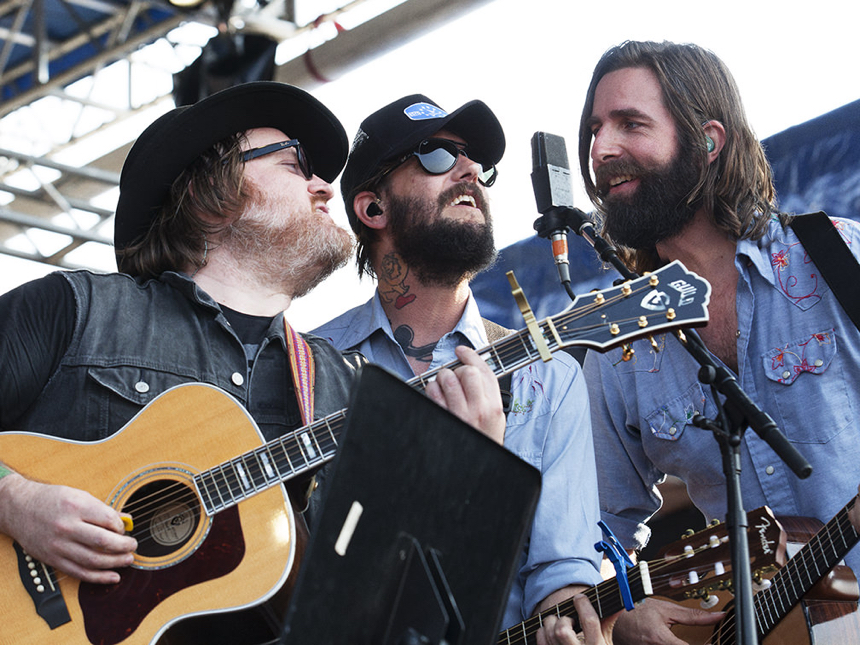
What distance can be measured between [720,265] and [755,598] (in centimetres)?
127

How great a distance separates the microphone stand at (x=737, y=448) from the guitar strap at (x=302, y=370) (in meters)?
1.09

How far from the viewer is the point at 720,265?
10.9 feet

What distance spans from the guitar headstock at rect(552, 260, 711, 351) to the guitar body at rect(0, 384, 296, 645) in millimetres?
934

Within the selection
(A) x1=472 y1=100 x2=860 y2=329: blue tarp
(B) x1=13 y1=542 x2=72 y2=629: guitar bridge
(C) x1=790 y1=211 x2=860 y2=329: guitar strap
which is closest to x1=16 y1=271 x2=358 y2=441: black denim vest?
(B) x1=13 y1=542 x2=72 y2=629: guitar bridge

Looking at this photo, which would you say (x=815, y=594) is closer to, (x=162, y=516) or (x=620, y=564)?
(x=620, y=564)

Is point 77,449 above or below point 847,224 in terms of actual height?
above

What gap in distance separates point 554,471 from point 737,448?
3.26 feet

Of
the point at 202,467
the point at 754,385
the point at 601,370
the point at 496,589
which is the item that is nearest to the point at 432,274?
the point at 601,370

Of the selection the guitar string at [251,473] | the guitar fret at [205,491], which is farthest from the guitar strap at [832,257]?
the guitar fret at [205,491]

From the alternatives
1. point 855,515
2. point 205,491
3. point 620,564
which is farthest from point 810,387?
point 205,491

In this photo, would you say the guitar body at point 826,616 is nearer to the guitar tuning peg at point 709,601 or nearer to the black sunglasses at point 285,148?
the guitar tuning peg at point 709,601

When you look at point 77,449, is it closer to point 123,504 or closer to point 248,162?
point 123,504

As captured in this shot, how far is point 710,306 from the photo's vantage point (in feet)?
10.7

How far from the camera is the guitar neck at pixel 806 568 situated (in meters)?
2.46
